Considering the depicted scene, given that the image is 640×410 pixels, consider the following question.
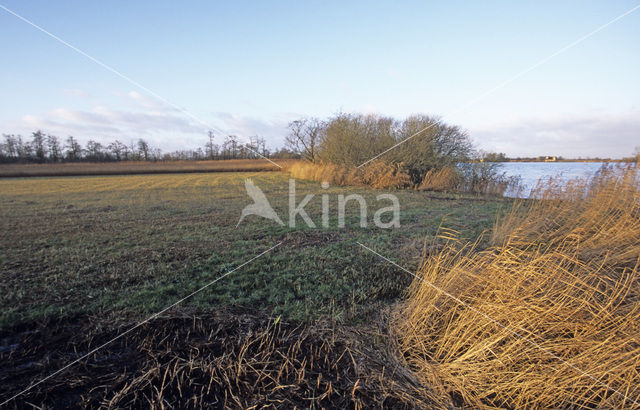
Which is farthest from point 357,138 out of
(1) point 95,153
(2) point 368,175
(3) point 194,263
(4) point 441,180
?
(1) point 95,153

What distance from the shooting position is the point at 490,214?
882 cm

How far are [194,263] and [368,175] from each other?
13122 millimetres

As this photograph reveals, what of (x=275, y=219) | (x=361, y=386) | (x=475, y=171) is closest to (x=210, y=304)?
(x=361, y=386)

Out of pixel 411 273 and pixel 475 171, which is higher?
pixel 475 171

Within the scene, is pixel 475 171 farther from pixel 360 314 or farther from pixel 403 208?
pixel 360 314

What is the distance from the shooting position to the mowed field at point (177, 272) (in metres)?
2.86

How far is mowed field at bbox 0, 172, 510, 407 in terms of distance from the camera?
2857 millimetres

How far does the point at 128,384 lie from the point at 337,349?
1639 millimetres

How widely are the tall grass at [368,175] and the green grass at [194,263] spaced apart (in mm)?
7400

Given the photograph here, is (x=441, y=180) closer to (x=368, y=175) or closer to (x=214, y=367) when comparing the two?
(x=368, y=175)

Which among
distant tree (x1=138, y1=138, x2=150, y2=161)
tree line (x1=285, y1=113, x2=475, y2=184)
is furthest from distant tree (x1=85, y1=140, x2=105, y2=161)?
tree line (x1=285, y1=113, x2=475, y2=184)

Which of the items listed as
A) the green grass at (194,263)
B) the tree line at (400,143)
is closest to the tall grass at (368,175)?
the tree line at (400,143)

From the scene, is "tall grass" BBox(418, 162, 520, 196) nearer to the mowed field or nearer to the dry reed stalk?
the dry reed stalk

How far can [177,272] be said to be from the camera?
13.4 feet
